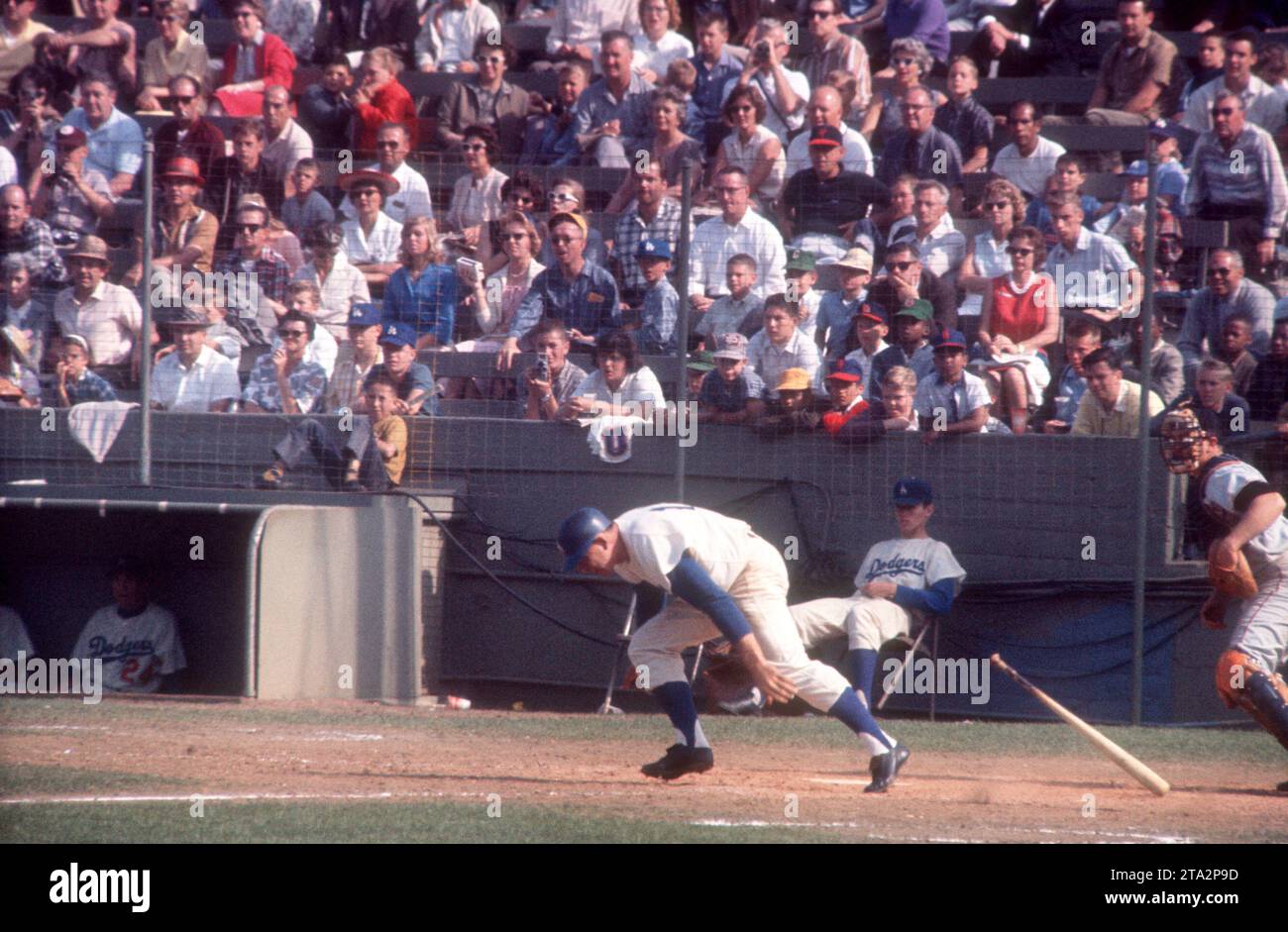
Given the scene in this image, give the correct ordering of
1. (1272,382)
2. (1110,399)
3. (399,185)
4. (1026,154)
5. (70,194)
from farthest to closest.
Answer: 1. (70,194)
2. (1026,154)
3. (399,185)
4. (1110,399)
5. (1272,382)

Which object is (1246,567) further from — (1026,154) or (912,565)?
(1026,154)

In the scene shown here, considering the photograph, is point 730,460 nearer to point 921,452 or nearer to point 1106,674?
point 921,452

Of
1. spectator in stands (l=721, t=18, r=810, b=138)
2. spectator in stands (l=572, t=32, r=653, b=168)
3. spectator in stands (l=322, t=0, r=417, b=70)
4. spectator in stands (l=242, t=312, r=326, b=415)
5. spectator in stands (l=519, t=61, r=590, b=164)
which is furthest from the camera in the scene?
spectator in stands (l=322, t=0, r=417, b=70)

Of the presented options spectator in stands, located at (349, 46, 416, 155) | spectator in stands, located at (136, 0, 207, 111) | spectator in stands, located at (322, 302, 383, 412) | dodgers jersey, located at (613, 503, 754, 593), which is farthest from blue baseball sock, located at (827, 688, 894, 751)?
spectator in stands, located at (136, 0, 207, 111)

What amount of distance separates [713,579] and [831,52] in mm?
7592

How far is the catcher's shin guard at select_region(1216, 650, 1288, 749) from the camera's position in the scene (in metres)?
7.76

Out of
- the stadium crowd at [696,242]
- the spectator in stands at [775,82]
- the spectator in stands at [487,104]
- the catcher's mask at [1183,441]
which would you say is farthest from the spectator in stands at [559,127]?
the catcher's mask at [1183,441]

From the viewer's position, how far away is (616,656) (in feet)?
34.6

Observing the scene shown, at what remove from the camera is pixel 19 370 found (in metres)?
11.8

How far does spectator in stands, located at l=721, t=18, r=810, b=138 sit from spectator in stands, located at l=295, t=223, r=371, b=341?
138 inches

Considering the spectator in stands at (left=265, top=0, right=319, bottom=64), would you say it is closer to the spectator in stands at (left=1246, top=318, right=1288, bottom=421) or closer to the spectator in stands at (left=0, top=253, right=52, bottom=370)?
the spectator in stands at (left=0, top=253, right=52, bottom=370)

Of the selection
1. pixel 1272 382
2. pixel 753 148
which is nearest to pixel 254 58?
pixel 753 148

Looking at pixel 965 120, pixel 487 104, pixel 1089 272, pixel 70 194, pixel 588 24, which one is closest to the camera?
pixel 1089 272

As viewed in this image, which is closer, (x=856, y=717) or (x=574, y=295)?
(x=856, y=717)
